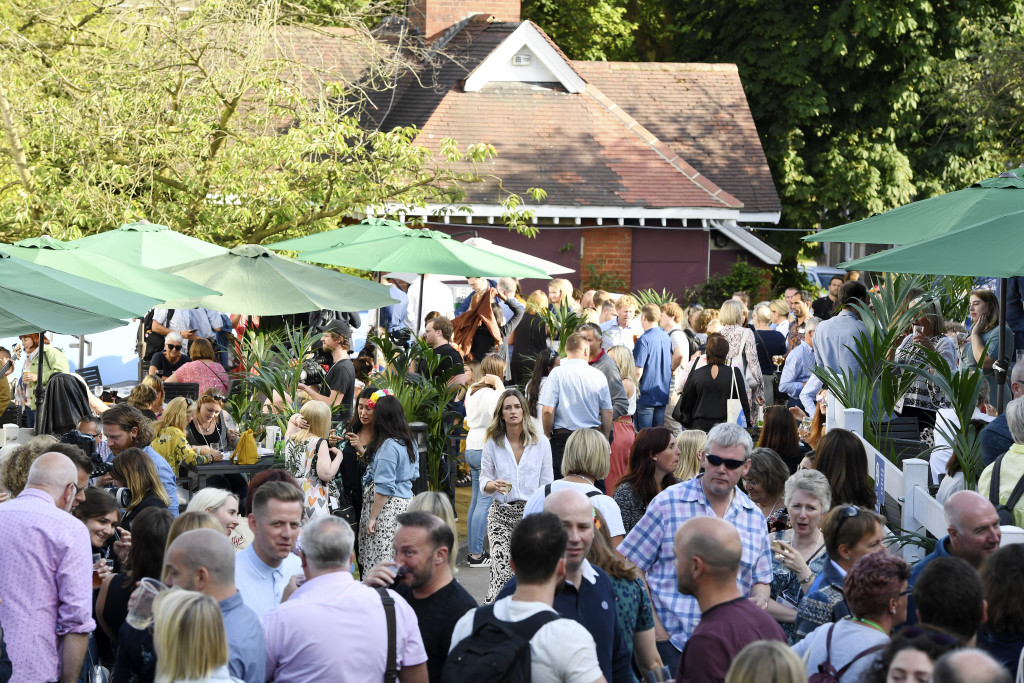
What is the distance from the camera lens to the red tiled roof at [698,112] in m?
26.8

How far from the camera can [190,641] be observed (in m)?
4.03

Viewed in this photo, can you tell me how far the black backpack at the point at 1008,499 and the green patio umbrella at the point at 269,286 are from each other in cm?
593

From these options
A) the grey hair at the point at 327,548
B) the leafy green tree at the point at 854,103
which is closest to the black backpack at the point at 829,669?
the grey hair at the point at 327,548

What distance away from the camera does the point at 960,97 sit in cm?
2223

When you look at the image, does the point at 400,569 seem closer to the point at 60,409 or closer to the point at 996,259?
the point at 996,259

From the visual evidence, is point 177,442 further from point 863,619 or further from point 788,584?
point 863,619

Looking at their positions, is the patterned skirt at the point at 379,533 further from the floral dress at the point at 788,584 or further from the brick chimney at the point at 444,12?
the brick chimney at the point at 444,12

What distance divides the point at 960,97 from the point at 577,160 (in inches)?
293

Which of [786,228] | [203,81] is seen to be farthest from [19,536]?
[786,228]

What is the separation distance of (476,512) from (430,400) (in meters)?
2.12

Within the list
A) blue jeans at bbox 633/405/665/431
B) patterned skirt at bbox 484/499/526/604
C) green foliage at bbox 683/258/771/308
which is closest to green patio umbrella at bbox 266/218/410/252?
blue jeans at bbox 633/405/665/431

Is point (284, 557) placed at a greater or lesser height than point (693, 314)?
lesser

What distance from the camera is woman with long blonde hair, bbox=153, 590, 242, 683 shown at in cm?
403

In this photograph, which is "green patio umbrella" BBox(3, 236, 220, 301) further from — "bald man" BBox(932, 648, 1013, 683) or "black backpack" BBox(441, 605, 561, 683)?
"bald man" BBox(932, 648, 1013, 683)
